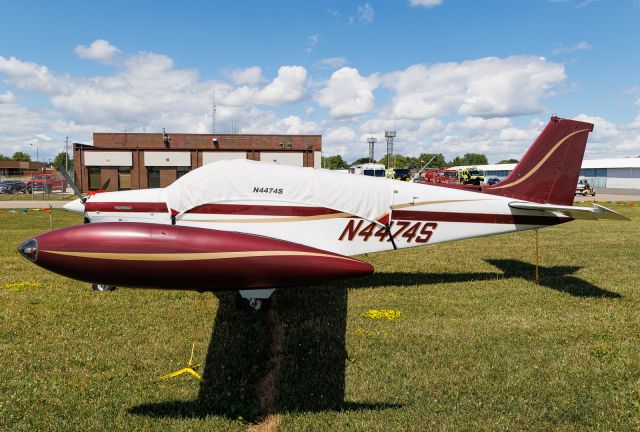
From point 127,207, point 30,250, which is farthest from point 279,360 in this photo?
point 127,207

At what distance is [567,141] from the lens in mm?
9594

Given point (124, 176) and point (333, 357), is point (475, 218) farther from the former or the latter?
point (124, 176)

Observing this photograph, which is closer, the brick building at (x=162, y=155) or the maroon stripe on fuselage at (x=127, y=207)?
the maroon stripe on fuselage at (x=127, y=207)

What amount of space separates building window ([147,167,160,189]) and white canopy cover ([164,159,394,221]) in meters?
43.6

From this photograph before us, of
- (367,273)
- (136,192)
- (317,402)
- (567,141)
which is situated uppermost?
(567,141)

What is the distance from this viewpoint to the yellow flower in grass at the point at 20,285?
9.05 m

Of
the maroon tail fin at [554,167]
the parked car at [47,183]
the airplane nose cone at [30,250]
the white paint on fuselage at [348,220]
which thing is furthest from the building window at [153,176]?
the airplane nose cone at [30,250]

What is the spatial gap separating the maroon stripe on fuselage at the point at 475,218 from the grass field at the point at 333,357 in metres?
1.48

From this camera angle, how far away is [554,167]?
9578mm

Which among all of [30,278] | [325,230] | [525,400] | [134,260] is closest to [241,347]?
[325,230]

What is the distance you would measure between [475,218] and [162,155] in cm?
4498

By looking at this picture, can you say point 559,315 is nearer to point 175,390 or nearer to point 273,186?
point 273,186

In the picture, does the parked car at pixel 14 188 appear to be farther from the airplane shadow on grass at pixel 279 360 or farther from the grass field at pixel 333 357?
the airplane shadow on grass at pixel 279 360

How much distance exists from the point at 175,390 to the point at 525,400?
3.93 m
